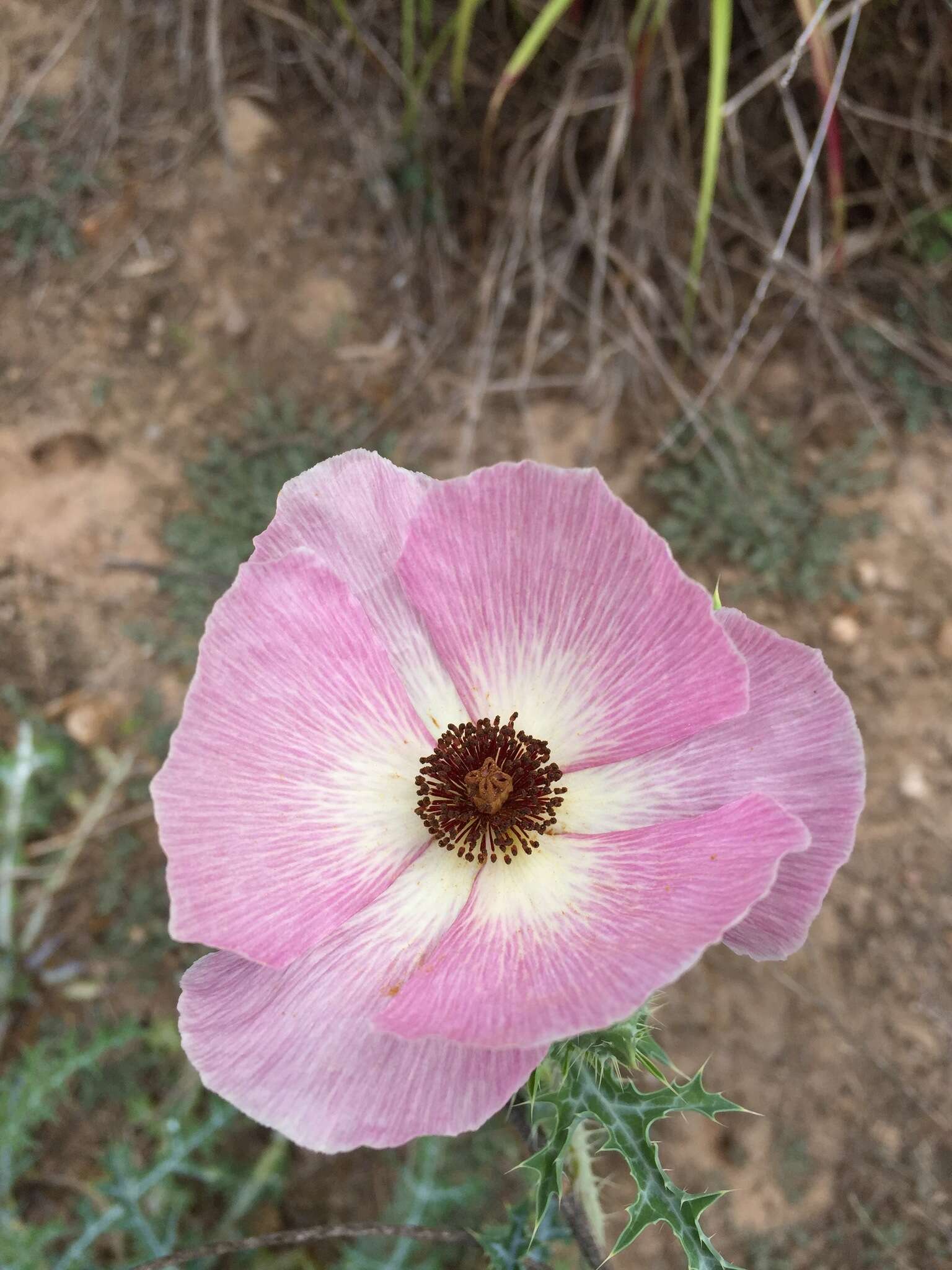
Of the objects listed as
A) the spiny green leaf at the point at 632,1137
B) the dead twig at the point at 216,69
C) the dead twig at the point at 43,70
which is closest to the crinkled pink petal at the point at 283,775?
the spiny green leaf at the point at 632,1137

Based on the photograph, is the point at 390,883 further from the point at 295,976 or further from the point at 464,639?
the point at 464,639

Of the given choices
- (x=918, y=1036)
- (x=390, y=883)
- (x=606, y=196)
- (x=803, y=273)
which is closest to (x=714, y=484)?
(x=803, y=273)

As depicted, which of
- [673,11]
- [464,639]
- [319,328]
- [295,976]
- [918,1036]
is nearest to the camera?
[295,976]

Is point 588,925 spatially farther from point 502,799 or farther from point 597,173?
point 597,173

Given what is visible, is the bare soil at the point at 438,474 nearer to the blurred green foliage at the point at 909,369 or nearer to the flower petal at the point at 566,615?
the blurred green foliage at the point at 909,369

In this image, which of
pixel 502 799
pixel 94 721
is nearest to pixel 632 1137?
pixel 502 799

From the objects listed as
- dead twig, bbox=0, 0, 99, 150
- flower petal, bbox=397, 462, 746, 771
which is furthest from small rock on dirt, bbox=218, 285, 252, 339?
flower petal, bbox=397, 462, 746, 771
